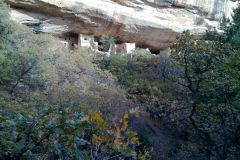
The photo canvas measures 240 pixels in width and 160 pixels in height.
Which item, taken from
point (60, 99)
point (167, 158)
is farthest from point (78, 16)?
point (167, 158)

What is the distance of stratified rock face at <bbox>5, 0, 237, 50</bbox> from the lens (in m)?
11.8

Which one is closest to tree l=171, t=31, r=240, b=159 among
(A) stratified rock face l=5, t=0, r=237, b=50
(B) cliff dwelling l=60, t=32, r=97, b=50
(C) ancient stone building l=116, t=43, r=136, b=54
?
(A) stratified rock face l=5, t=0, r=237, b=50

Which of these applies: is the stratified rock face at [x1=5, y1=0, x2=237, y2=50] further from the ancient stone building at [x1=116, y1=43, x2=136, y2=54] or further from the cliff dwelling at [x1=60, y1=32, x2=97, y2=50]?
the ancient stone building at [x1=116, y1=43, x2=136, y2=54]

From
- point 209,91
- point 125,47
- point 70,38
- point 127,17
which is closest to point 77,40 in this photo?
point 70,38

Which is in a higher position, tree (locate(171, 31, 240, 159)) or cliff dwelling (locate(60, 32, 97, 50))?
tree (locate(171, 31, 240, 159))

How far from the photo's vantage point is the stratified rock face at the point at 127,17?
11.8 meters

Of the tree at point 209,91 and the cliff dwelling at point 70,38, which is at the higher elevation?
the tree at point 209,91

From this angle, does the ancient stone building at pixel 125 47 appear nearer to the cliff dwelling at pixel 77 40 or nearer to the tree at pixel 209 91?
the cliff dwelling at pixel 77 40

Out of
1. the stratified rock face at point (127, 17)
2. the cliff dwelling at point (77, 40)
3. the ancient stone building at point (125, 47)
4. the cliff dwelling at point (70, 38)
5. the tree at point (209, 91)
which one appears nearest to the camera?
the tree at point (209, 91)

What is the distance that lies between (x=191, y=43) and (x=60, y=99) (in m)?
4.07

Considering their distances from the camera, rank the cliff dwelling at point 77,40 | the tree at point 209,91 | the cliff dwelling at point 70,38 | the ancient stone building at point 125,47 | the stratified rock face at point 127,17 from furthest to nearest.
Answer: the ancient stone building at point 125,47 → the cliff dwelling at point 70,38 → the cliff dwelling at point 77,40 → the stratified rock face at point 127,17 → the tree at point 209,91

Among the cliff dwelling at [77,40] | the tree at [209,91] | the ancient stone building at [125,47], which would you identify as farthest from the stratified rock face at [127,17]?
the tree at [209,91]

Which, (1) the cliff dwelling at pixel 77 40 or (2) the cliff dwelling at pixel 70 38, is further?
(2) the cliff dwelling at pixel 70 38

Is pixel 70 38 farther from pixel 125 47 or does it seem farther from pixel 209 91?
pixel 209 91
